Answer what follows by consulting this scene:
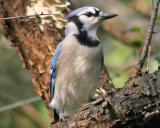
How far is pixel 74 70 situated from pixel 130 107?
5.36 feet

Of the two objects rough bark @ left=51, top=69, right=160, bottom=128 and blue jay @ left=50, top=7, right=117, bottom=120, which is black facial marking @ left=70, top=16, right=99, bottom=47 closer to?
blue jay @ left=50, top=7, right=117, bottom=120

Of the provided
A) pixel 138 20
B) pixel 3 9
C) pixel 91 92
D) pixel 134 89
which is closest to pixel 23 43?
pixel 3 9

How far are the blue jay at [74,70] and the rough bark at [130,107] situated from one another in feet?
4.58

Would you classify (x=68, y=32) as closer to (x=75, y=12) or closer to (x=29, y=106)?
(x=75, y=12)

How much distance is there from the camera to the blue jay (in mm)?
5141

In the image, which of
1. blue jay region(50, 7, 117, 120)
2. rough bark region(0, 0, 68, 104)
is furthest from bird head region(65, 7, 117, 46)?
rough bark region(0, 0, 68, 104)

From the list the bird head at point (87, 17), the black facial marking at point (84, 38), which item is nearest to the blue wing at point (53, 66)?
the black facial marking at point (84, 38)

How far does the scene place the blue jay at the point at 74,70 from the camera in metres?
5.14

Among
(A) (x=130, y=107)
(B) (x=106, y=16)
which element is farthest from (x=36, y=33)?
(A) (x=130, y=107)

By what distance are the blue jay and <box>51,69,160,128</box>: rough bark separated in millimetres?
1397

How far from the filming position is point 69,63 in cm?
519

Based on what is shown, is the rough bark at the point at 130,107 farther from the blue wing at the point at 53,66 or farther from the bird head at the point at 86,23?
the bird head at the point at 86,23

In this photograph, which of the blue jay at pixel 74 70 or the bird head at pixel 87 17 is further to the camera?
the bird head at pixel 87 17

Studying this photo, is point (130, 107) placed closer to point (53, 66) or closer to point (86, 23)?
point (53, 66)
